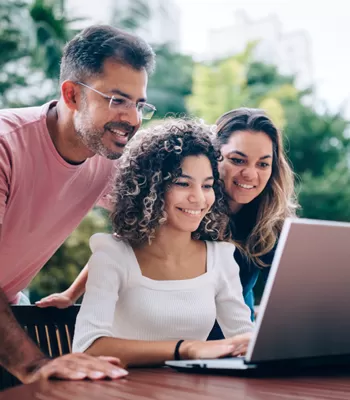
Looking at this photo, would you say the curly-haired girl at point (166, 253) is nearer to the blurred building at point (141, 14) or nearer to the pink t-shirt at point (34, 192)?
the pink t-shirt at point (34, 192)

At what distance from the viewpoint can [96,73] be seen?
1829 mm

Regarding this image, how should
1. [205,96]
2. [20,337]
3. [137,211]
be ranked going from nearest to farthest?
1. [20,337]
2. [137,211]
3. [205,96]

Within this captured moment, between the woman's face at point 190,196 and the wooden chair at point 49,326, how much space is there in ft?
1.21

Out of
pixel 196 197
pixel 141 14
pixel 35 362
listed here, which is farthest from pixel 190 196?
pixel 141 14

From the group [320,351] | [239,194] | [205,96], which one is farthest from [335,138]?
[320,351]

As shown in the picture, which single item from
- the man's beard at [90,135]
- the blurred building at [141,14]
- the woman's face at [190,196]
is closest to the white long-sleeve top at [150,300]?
the woman's face at [190,196]

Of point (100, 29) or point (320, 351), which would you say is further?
point (100, 29)

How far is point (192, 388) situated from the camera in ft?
2.92

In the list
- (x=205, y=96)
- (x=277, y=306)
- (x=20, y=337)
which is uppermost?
(x=205, y=96)

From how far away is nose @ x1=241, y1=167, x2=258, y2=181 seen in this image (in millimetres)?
1888

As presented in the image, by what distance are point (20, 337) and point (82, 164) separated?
0.85 meters

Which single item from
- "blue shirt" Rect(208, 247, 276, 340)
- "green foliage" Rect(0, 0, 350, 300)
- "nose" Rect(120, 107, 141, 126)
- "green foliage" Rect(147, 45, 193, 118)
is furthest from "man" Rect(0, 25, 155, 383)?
"green foliage" Rect(147, 45, 193, 118)

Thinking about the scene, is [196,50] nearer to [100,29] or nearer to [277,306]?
[100,29]

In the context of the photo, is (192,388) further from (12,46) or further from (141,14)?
(141,14)
